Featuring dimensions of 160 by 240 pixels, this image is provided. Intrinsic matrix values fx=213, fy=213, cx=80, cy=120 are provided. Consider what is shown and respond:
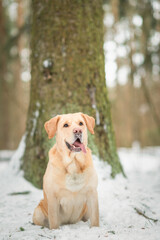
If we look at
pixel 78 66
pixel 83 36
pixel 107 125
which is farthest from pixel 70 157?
pixel 83 36

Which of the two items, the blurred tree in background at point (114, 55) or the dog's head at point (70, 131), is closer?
the dog's head at point (70, 131)

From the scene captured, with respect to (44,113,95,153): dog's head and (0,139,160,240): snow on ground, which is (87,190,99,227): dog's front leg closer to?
(0,139,160,240): snow on ground

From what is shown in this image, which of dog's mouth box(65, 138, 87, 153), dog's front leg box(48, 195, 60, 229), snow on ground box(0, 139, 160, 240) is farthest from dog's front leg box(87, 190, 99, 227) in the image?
dog's mouth box(65, 138, 87, 153)

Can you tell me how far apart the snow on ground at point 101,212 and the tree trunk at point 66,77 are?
309 mm

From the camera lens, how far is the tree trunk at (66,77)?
399cm

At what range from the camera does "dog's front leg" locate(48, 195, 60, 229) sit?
2431mm

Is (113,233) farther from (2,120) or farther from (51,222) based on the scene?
(2,120)

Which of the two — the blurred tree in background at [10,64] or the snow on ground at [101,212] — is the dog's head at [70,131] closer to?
the snow on ground at [101,212]

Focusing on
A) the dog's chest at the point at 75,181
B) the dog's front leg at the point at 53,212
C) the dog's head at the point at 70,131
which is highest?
the dog's head at the point at 70,131

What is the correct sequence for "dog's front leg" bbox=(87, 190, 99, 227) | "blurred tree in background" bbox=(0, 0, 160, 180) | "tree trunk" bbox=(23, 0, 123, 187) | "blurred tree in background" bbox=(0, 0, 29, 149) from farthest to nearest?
"blurred tree in background" bbox=(0, 0, 29, 149) → "blurred tree in background" bbox=(0, 0, 160, 180) → "tree trunk" bbox=(23, 0, 123, 187) → "dog's front leg" bbox=(87, 190, 99, 227)

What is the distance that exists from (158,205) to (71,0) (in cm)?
405

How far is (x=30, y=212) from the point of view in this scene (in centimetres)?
315

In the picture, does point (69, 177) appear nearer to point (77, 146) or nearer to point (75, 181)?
point (75, 181)

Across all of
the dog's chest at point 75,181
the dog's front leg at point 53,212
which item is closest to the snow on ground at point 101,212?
the dog's front leg at point 53,212
